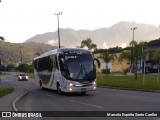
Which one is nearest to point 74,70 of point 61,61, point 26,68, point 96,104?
point 61,61

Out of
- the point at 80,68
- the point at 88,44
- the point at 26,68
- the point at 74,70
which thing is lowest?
the point at 26,68

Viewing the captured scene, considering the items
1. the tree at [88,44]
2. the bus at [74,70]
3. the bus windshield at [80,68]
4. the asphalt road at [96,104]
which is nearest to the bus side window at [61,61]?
the bus at [74,70]

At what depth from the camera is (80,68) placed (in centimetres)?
2819

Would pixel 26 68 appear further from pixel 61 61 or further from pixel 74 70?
pixel 74 70

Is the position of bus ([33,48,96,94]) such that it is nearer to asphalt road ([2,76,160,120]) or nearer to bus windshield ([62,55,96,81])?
bus windshield ([62,55,96,81])

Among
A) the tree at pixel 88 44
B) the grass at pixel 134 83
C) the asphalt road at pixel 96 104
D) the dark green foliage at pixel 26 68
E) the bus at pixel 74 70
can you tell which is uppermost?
the tree at pixel 88 44

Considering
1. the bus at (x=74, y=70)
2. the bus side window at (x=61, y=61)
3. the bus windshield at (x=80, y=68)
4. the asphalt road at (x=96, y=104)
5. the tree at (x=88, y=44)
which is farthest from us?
the tree at (x=88, y=44)

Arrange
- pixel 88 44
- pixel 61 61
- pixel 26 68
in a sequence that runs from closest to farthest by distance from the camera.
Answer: pixel 61 61 → pixel 88 44 → pixel 26 68

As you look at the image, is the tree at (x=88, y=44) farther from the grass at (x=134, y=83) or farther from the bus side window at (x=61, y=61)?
the bus side window at (x=61, y=61)

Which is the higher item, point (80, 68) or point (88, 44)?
point (88, 44)

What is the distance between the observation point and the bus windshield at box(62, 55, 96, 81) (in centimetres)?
2788

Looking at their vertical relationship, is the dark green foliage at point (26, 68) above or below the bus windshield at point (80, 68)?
below

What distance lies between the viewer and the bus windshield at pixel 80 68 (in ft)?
91.5

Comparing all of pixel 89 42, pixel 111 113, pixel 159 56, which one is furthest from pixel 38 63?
pixel 89 42
